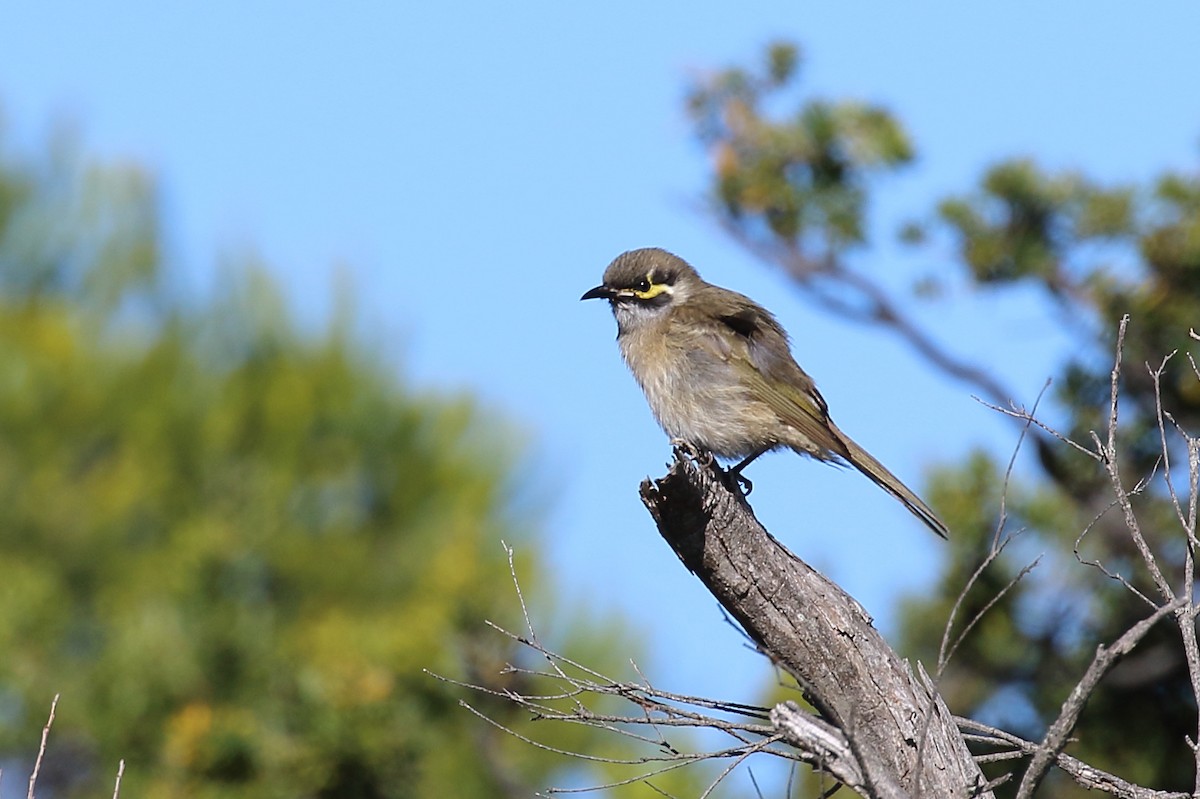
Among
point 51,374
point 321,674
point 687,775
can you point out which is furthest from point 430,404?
point 687,775

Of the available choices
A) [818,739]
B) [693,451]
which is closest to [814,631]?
[818,739]

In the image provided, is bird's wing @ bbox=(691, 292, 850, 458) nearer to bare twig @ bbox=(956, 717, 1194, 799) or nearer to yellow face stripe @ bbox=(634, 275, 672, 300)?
yellow face stripe @ bbox=(634, 275, 672, 300)

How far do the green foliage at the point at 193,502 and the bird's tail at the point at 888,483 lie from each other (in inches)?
100

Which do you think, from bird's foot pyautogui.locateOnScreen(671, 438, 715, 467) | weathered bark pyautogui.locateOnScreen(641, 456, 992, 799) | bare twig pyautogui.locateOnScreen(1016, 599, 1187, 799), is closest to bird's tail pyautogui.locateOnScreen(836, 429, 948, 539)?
bird's foot pyautogui.locateOnScreen(671, 438, 715, 467)

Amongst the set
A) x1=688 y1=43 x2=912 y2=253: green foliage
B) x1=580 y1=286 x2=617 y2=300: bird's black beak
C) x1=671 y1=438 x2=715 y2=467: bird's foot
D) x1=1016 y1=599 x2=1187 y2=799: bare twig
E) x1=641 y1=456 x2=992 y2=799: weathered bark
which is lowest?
x1=1016 y1=599 x2=1187 y2=799: bare twig

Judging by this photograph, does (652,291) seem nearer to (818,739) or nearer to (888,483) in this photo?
(888,483)

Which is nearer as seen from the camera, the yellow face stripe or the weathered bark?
the weathered bark

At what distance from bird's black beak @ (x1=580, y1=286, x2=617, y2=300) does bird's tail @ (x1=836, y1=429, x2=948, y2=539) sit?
4.34ft

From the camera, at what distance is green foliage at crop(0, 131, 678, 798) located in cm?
932

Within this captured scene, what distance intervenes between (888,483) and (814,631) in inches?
76.8

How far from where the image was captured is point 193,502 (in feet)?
47.6

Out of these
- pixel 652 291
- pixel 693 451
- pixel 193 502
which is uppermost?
pixel 193 502

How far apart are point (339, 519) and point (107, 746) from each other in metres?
5.31

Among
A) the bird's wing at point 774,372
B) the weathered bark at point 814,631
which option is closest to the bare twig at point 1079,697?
the weathered bark at point 814,631
